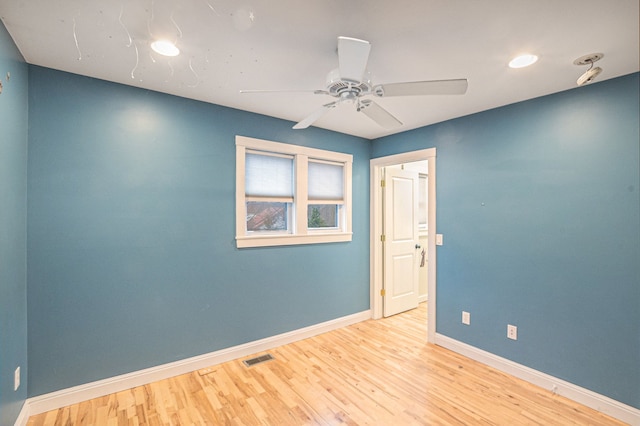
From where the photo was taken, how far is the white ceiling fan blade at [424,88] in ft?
4.91

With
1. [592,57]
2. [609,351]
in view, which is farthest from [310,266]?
[592,57]

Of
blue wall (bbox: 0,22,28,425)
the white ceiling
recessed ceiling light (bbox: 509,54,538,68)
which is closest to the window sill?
the white ceiling

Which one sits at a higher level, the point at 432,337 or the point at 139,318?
the point at 139,318

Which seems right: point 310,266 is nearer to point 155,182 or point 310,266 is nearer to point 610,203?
point 155,182

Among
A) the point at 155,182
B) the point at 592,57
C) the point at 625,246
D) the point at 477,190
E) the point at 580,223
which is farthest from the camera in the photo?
the point at 477,190

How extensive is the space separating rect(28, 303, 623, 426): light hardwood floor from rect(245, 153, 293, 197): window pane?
1615 mm

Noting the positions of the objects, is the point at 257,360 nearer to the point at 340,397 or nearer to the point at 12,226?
the point at 340,397

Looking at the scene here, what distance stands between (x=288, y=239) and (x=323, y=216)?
659 mm

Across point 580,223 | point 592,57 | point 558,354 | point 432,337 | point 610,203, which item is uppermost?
point 592,57

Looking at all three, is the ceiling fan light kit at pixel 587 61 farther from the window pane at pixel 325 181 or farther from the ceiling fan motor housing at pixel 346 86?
the window pane at pixel 325 181

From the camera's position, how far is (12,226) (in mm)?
1742

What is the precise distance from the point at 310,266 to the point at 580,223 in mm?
2393

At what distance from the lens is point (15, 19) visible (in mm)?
1502

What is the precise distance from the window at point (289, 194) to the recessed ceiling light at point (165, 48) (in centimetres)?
105
